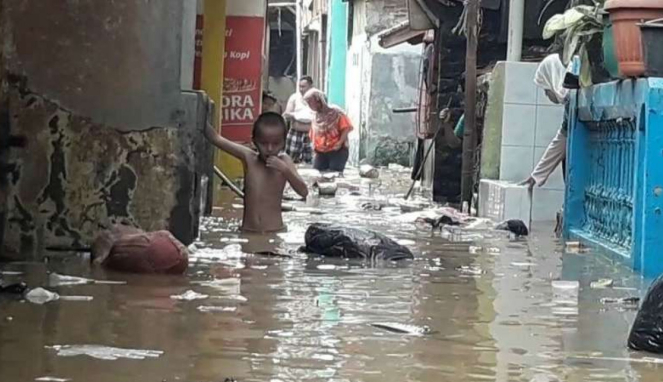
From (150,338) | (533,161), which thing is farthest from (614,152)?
(150,338)

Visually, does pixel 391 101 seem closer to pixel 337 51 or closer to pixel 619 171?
pixel 337 51

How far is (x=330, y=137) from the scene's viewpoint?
68.4 feet

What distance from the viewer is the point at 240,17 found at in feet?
53.2

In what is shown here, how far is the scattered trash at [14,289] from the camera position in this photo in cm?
584

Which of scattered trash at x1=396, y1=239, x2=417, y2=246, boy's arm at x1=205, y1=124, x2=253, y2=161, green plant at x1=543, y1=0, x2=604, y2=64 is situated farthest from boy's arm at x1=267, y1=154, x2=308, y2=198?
green plant at x1=543, y1=0, x2=604, y2=64

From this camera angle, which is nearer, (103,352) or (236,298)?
(103,352)

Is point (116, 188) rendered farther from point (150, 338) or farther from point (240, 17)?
point (240, 17)

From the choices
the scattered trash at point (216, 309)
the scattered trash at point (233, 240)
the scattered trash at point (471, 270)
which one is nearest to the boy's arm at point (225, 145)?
the scattered trash at point (233, 240)

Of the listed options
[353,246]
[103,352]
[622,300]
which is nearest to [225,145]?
[353,246]

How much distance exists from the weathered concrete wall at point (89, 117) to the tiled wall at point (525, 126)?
15.5 ft

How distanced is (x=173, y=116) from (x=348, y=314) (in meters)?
2.44

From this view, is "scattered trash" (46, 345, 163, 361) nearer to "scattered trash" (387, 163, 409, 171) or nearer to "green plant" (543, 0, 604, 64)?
"green plant" (543, 0, 604, 64)

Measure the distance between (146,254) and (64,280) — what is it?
56cm

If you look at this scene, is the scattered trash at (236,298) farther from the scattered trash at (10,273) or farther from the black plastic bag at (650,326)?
the black plastic bag at (650,326)
